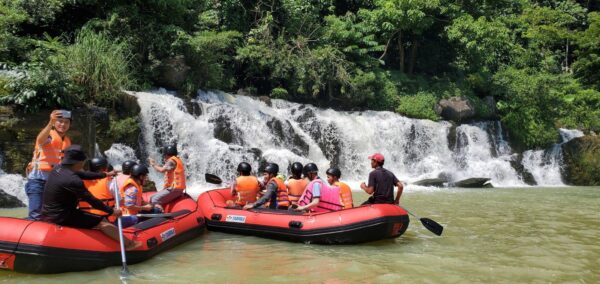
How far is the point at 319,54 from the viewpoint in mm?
19047

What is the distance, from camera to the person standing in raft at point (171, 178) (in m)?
7.29

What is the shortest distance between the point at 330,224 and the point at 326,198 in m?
0.53

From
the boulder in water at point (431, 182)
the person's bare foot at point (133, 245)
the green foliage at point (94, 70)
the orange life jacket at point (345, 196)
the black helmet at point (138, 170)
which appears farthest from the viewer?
the boulder in water at point (431, 182)

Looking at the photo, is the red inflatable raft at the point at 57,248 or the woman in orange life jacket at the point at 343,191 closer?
the red inflatable raft at the point at 57,248

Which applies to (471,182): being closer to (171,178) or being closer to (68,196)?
(171,178)

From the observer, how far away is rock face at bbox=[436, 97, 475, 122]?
20.2 meters

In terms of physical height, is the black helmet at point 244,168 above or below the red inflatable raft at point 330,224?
above

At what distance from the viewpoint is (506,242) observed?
6840 millimetres

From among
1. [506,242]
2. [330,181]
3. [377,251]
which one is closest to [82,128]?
[330,181]

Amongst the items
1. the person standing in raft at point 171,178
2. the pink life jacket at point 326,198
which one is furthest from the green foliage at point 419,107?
the person standing in raft at point 171,178

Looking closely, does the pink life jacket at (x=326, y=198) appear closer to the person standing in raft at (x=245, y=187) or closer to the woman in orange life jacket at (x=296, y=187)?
the woman in orange life jacket at (x=296, y=187)

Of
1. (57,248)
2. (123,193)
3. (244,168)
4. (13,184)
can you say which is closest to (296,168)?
(244,168)

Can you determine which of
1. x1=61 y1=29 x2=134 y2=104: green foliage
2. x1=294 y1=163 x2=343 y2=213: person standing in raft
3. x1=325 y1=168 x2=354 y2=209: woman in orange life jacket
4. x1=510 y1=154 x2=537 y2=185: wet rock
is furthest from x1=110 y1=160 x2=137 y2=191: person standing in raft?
x1=510 y1=154 x2=537 y2=185: wet rock

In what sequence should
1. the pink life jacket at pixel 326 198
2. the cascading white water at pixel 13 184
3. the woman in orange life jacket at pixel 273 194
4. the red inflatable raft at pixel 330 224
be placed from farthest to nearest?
the cascading white water at pixel 13 184 → the woman in orange life jacket at pixel 273 194 → the pink life jacket at pixel 326 198 → the red inflatable raft at pixel 330 224
